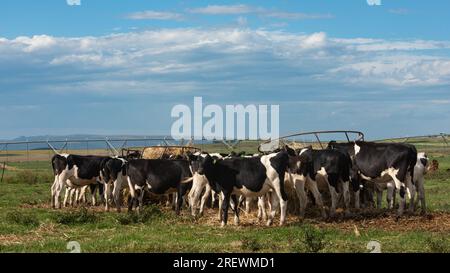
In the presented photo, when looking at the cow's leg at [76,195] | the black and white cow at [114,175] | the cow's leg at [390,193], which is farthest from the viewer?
the cow's leg at [76,195]

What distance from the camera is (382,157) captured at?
19531 millimetres

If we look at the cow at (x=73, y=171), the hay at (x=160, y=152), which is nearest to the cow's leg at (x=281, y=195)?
the cow at (x=73, y=171)

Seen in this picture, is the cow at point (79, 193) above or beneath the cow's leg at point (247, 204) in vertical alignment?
beneath

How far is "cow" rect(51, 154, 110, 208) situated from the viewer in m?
24.1

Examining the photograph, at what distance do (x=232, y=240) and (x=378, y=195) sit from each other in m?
8.55

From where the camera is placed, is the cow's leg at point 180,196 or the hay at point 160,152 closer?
the cow's leg at point 180,196

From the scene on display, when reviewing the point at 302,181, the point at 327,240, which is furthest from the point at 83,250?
the point at 302,181

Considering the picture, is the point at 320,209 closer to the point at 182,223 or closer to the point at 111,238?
the point at 182,223

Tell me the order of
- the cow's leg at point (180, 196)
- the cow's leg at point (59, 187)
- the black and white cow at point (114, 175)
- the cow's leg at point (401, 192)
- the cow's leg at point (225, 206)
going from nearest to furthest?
1. the cow's leg at point (225, 206)
2. the cow's leg at point (401, 192)
3. the cow's leg at point (180, 196)
4. the black and white cow at point (114, 175)
5. the cow's leg at point (59, 187)

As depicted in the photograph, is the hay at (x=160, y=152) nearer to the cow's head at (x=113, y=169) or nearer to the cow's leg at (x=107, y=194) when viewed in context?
the cow's head at (x=113, y=169)

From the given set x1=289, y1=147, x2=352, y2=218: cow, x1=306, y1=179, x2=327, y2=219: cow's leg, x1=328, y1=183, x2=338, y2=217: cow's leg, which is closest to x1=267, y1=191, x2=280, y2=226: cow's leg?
x1=289, y1=147, x2=352, y2=218: cow

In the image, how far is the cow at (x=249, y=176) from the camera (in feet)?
58.4

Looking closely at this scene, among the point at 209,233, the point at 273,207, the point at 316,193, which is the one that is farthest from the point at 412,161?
the point at 209,233

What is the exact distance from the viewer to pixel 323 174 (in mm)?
19328
